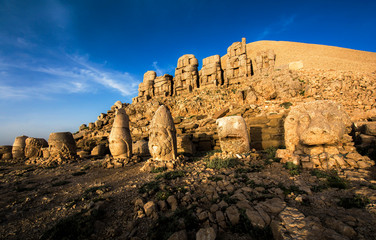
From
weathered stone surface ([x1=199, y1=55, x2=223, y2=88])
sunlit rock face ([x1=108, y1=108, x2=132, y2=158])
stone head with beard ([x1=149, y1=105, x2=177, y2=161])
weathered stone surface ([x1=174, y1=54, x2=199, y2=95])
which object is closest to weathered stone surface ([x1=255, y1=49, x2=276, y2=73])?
weathered stone surface ([x1=199, y1=55, x2=223, y2=88])

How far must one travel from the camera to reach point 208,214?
105 inches

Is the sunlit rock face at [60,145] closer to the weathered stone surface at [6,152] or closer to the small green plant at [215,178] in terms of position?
the weathered stone surface at [6,152]

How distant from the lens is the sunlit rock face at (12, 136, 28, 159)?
1100 cm

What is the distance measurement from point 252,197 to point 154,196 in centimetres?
219

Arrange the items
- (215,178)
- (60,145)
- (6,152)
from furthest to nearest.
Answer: (6,152)
(60,145)
(215,178)

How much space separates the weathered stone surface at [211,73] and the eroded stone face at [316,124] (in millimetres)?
15805

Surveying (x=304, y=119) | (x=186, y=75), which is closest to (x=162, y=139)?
(x=304, y=119)

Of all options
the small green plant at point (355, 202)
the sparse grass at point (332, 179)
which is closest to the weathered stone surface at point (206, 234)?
the small green plant at point (355, 202)

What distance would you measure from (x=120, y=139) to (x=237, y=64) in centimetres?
1800

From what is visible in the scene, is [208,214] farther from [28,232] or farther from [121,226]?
[28,232]

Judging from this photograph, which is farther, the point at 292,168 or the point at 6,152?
the point at 6,152

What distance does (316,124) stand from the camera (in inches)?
191

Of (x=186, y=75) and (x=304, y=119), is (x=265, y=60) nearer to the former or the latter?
(x=186, y=75)

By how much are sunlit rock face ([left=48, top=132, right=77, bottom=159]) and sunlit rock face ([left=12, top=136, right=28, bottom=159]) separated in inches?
165
